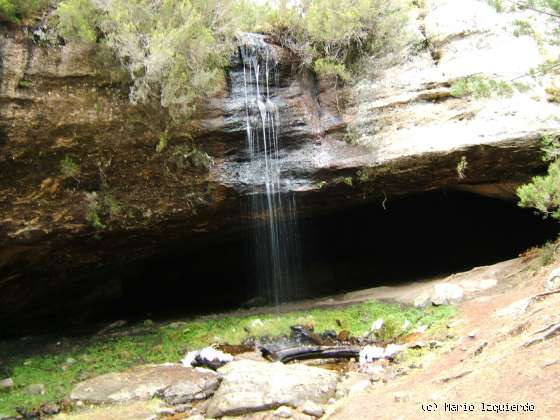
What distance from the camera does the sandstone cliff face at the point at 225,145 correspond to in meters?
10.2

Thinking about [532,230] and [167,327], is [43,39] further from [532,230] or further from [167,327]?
[532,230]

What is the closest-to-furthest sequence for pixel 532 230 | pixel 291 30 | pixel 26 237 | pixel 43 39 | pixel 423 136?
pixel 43 39 < pixel 26 237 < pixel 423 136 < pixel 291 30 < pixel 532 230

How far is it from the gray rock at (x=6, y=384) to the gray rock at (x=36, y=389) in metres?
0.42

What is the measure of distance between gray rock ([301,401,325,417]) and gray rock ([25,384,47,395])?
15.9 ft

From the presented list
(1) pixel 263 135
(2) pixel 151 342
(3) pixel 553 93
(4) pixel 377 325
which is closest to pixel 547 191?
(3) pixel 553 93

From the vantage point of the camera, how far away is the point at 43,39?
9.90 metres

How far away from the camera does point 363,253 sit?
61.7 ft

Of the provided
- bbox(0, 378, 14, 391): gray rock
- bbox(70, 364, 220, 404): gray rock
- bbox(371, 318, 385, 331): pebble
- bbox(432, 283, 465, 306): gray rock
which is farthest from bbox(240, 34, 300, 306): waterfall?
bbox(0, 378, 14, 391): gray rock

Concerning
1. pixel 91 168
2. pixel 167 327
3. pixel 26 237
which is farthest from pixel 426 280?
pixel 26 237

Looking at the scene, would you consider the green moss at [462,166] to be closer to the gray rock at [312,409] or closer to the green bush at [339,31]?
the green bush at [339,31]

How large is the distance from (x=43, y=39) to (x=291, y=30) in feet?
19.3

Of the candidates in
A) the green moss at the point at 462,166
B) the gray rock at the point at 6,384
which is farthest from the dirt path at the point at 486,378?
the gray rock at the point at 6,384

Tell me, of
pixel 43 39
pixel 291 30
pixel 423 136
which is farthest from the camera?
pixel 291 30

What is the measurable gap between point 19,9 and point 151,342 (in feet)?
23.5
